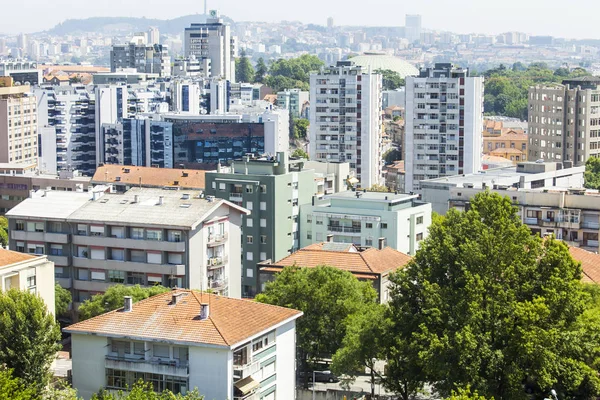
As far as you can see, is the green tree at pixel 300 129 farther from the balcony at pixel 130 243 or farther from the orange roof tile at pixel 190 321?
the orange roof tile at pixel 190 321

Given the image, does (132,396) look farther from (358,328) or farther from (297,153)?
(297,153)

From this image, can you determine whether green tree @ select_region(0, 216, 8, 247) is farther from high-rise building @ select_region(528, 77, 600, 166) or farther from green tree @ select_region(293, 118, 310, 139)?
green tree @ select_region(293, 118, 310, 139)

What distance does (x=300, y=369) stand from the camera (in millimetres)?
39094

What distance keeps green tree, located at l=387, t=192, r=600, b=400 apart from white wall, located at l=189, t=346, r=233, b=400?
5009 mm

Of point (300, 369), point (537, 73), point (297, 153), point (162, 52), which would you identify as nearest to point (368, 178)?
point (297, 153)

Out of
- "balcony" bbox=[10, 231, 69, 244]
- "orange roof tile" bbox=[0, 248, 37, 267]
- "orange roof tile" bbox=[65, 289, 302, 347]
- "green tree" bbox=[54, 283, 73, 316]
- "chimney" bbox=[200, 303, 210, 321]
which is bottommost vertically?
"green tree" bbox=[54, 283, 73, 316]

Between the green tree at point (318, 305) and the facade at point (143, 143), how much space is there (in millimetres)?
59421

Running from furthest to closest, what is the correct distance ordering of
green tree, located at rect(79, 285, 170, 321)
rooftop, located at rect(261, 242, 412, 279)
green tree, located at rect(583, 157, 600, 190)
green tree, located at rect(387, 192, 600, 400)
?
green tree, located at rect(583, 157, 600, 190) < rooftop, located at rect(261, 242, 412, 279) < green tree, located at rect(79, 285, 170, 321) < green tree, located at rect(387, 192, 600, 400)

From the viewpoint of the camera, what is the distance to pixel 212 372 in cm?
3116

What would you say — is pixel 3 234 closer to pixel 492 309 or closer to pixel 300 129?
pixel 492 309

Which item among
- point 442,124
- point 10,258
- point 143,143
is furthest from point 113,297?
point 143,143

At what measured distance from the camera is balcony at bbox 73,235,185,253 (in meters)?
45.9

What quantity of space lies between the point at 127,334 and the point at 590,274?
1950 cm

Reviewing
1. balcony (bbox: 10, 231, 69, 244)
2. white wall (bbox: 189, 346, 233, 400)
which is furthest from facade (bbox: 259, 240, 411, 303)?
white wall (bbox: 189, 346, 233, 400)
